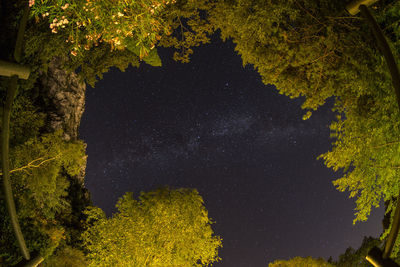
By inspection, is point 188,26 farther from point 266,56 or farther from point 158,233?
point 158,233

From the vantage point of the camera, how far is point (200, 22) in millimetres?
11461

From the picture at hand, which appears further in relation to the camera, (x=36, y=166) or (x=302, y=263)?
(x=302, y=263)

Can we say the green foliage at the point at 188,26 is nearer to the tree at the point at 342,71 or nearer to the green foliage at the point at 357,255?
the tree at the point at 342,71

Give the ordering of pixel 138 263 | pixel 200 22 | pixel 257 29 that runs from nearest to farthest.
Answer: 1. pixel 257 29
2. pixel 200 22
3. pixel 138 263

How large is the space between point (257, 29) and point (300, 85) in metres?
2.40

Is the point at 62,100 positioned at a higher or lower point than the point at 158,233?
higher

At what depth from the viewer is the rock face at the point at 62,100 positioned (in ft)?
85.1

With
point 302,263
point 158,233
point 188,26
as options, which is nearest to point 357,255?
point 302,263

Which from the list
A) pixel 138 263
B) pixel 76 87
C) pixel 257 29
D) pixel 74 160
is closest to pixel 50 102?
pixel 76 87

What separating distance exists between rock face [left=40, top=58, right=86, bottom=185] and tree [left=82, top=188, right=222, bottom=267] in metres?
11.8

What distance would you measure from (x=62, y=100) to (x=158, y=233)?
17.7 m

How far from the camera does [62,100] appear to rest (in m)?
27.4

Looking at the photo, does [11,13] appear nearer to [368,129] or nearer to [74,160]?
[74,160]

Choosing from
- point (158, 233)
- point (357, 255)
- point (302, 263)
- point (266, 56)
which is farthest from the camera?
point (357, 255)
